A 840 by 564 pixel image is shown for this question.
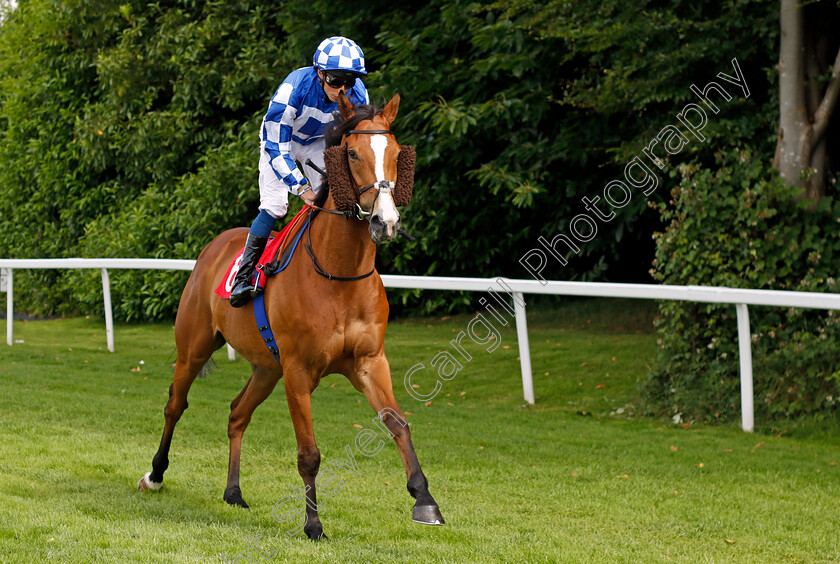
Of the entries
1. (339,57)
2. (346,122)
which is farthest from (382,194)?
(339,57)

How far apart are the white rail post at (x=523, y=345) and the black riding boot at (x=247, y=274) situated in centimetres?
325

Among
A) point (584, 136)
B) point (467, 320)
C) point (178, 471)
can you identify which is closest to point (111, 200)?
point (467, 320)

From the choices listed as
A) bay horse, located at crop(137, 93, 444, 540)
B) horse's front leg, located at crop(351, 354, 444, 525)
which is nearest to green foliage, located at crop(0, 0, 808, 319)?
bay horse, located at crop(137, 93, 444, 540)

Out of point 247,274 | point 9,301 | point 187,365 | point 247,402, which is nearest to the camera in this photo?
point 247,274

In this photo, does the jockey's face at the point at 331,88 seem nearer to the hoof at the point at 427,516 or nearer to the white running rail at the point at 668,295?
the hoof at the point at 427,516

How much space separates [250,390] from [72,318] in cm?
1301

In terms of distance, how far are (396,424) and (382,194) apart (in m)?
1.13

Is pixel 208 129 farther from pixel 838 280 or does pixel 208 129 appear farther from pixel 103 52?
pixel 838 280

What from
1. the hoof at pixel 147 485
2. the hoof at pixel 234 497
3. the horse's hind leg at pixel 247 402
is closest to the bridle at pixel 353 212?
the horse's hind leg at pixel 247 402

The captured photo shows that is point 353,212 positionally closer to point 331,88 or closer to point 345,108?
point 345,108

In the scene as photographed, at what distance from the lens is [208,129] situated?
1619 cm

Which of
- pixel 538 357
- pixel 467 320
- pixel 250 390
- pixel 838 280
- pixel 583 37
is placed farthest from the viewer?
pixel 467 320

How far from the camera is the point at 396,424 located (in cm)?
434

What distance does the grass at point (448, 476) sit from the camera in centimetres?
422
